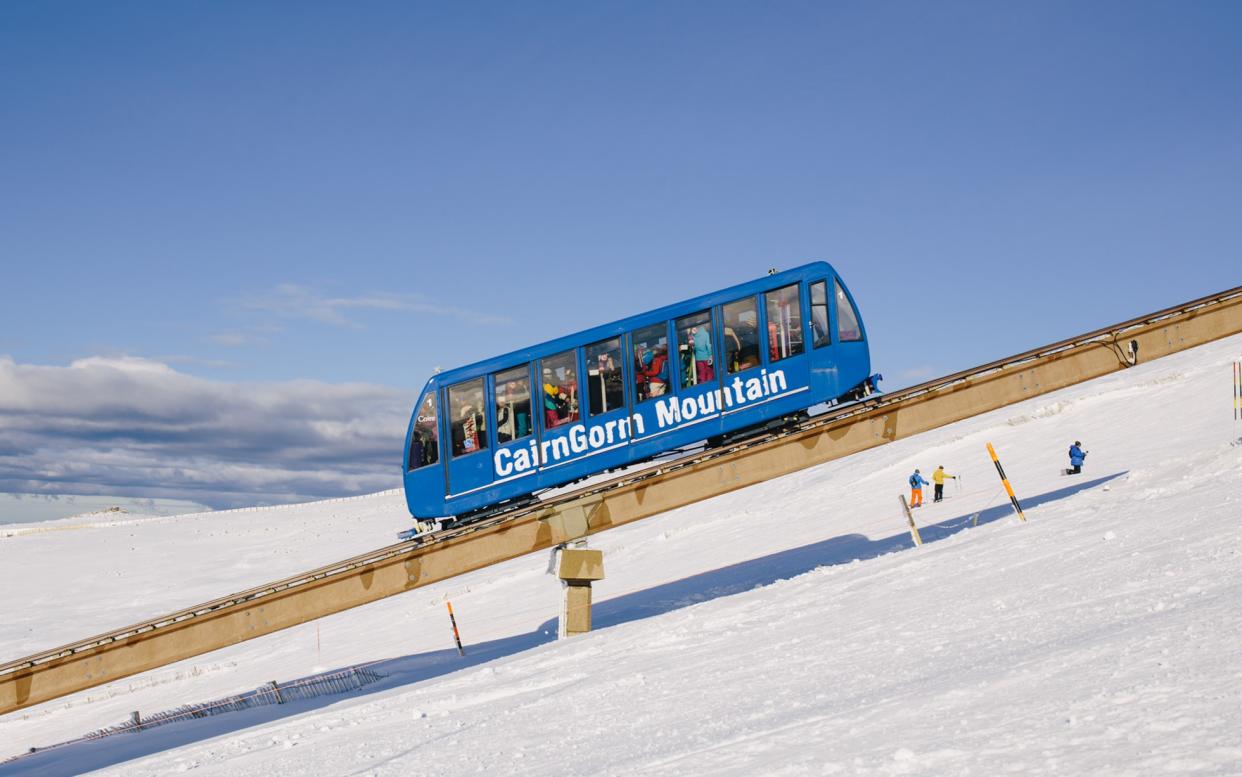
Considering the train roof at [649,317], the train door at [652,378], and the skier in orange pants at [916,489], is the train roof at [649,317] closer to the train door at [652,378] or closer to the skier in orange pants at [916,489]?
the train door at [652,378]

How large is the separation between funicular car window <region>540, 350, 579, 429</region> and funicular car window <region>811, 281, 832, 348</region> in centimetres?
431

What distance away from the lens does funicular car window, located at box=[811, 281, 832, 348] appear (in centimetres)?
1739

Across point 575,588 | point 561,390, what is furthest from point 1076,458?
point 561,390

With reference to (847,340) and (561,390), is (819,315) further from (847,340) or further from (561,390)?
(561,390)

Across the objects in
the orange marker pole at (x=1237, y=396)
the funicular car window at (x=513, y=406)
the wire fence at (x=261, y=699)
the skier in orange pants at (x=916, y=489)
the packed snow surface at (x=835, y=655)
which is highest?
the funicular car window at (x=513, y=406)

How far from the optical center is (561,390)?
1786 cm

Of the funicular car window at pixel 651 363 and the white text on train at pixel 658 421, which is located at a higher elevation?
the funicular car window at pixel 651 363

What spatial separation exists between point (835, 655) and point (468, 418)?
33.0ft

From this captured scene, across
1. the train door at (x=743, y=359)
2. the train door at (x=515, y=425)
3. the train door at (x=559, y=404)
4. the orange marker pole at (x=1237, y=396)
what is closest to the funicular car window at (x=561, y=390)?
the train door at (x=559, y=404)

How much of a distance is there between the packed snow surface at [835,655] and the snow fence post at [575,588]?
217 cm

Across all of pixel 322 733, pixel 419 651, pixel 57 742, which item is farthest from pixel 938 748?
pixel 57 742

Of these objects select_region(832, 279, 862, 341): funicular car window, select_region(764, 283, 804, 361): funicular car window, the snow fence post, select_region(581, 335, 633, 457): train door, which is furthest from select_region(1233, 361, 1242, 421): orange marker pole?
the snow fence post

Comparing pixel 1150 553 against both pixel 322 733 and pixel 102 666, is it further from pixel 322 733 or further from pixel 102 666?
pixel 102 666

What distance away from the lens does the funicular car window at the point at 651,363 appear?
57.8 ft
